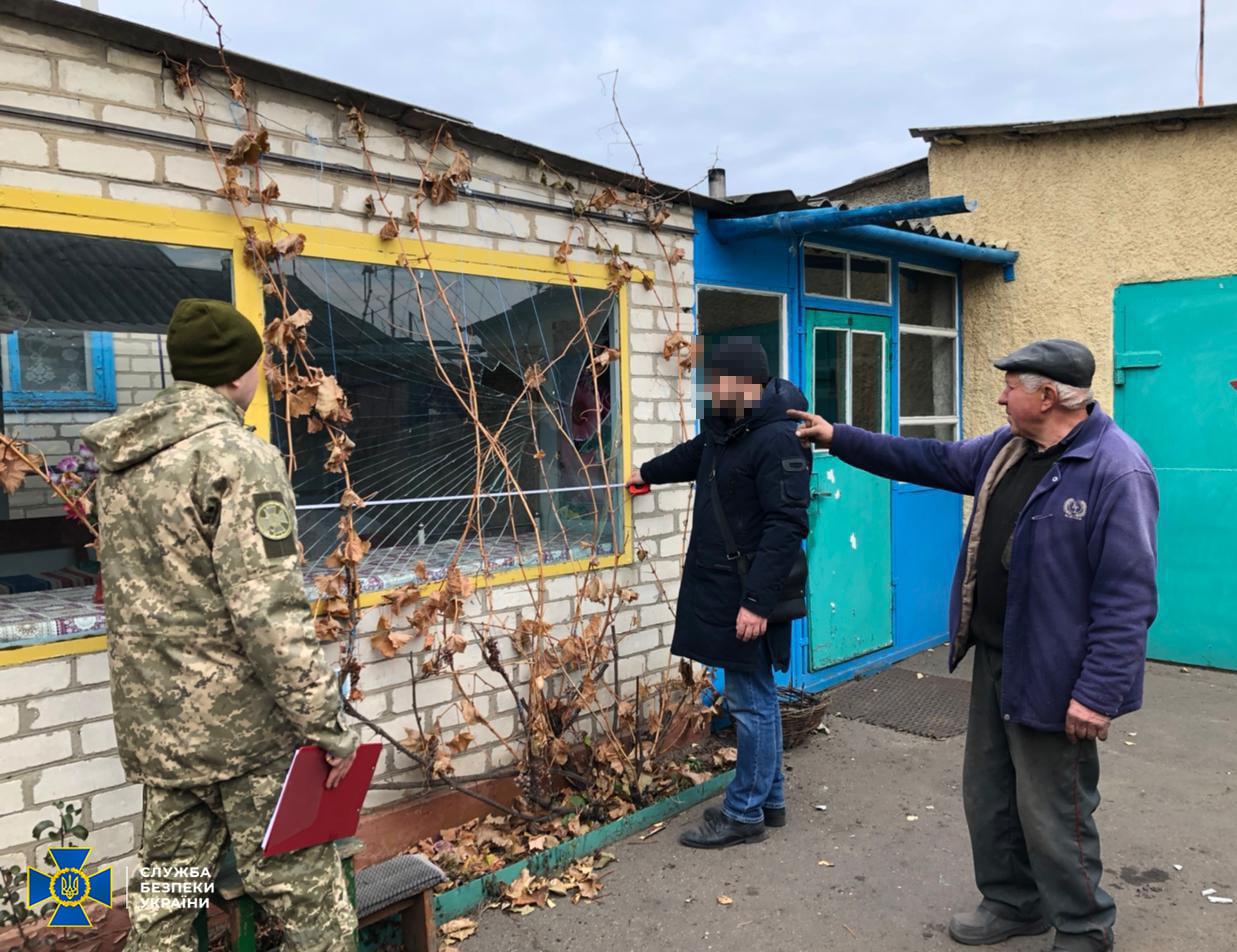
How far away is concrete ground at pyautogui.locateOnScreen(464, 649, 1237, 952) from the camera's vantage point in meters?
3.02

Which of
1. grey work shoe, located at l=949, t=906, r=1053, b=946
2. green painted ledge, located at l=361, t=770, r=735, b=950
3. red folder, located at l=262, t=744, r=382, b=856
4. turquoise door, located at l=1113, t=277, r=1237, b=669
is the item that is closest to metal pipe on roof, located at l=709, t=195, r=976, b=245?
→ turquoise door, located at l=1113, t=277, r=1237, b=669

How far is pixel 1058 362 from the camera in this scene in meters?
2.64

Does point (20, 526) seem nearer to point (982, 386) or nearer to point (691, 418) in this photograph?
point (691, 418)

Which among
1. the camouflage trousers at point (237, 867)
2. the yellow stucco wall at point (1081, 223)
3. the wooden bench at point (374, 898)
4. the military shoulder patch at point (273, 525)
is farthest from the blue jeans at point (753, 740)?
the yellow stucco wall at point (1081, 223)

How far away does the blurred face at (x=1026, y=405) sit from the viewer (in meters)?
2.69

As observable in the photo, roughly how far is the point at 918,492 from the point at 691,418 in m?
2.23

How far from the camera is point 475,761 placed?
3744 mm

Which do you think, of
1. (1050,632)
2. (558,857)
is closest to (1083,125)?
(1050,632)

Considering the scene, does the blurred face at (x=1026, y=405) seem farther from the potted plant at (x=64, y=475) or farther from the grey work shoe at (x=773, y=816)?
the potted plant at (x=64, y=475)

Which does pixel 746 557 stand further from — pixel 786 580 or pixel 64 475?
pixel 64 475

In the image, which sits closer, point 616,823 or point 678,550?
point 616,823

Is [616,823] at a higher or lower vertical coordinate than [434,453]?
lower

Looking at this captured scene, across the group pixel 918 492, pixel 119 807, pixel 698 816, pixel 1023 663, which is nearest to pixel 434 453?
pixel 119 807

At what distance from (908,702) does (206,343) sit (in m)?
4.35
